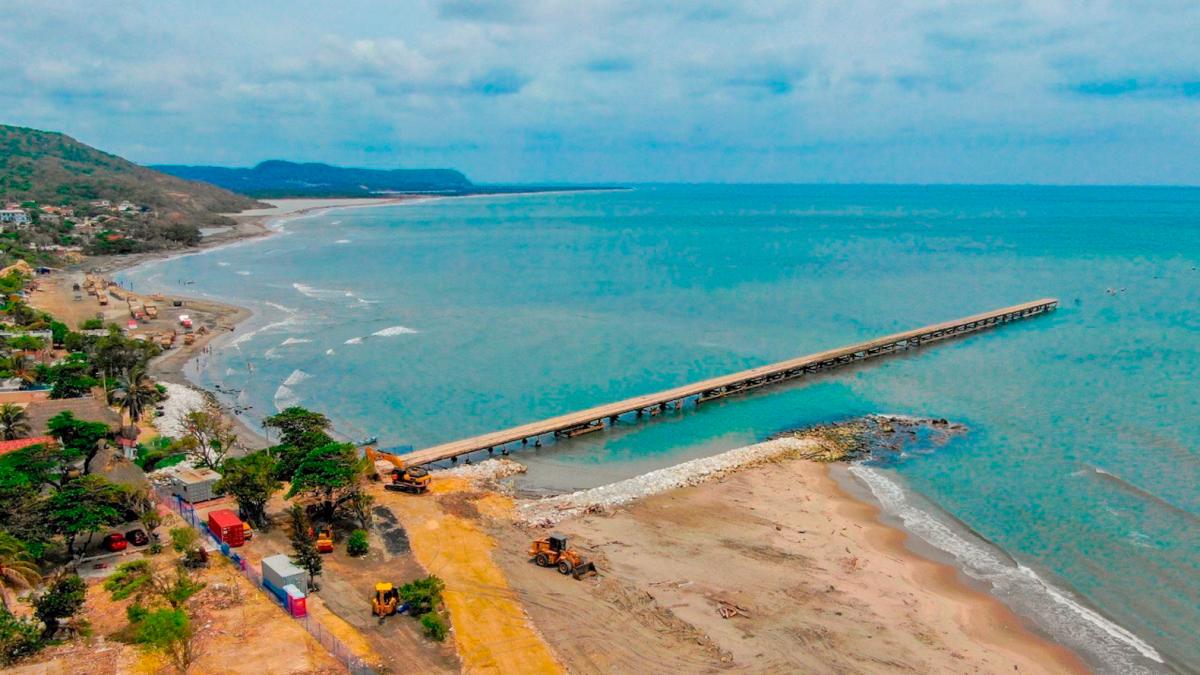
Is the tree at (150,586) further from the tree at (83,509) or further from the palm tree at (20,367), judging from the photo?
the palm tree at (20,367)

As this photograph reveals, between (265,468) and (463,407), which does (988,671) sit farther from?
(463,407)

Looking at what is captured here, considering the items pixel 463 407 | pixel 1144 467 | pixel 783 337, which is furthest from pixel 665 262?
pixel 1144 467

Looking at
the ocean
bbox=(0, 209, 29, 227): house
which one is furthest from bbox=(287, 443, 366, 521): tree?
bbox=(0, 209, 29, 227): house

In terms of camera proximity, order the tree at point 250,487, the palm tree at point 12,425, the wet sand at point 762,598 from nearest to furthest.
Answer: the wet sand at point 762,598 → the tree at point 250,487 → the palm tree at point 12,425

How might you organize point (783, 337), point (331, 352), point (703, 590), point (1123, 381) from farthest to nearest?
point (783, 337)
point (331, 352)
point (1123, 381)
point (703, 590)

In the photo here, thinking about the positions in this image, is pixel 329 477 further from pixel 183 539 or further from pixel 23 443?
pixel 23 443

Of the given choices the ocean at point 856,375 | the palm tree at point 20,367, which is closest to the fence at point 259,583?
the ocean at point 856,375
